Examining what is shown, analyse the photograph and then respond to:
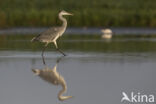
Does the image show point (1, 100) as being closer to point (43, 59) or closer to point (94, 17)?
point (43, 59)

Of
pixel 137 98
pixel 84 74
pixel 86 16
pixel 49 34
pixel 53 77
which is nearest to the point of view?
pixel 137 98

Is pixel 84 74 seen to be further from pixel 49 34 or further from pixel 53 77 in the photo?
pixel 49 34

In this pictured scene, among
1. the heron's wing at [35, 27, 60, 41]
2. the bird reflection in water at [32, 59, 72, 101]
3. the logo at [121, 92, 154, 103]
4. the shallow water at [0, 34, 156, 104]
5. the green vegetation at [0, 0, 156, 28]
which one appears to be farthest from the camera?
the green vegetation at [0, 0, 156, 28]

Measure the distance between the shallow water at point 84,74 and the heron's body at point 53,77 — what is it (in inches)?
3.4

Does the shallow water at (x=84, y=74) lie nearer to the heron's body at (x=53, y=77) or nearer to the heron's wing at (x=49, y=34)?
the heron's body at (x=53, y=77)

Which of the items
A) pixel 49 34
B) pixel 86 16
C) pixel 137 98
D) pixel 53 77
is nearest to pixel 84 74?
pixel 53 77

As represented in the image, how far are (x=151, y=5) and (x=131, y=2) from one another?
1247 mm

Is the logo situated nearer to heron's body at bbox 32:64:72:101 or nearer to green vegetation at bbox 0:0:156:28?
heron's body at bbox 32:64:72:101

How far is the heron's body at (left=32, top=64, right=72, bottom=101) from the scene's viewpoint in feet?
31.9

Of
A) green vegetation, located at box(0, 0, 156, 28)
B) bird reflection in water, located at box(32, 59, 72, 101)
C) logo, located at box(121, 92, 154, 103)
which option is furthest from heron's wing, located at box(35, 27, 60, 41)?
green vegetation, located at box(0, 0, 156, 28)

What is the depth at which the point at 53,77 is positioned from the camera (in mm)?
11445

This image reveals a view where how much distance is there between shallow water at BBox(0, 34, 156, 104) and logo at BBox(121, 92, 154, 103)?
0.32 ft

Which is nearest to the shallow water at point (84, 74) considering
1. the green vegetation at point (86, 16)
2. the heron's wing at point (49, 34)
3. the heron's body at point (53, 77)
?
the heron's body at point (53, 77)

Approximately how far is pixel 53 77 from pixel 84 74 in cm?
63
